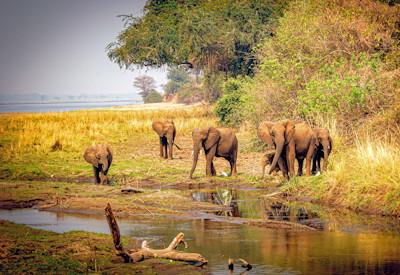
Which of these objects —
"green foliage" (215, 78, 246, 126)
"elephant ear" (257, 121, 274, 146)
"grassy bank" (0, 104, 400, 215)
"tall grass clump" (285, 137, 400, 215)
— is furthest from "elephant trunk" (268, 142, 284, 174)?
"green foliage" (215, 78, 246, 126)

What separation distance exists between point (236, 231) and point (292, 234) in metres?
1.04

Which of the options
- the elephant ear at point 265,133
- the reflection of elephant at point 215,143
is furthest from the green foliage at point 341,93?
the elephant ear at point 265,133

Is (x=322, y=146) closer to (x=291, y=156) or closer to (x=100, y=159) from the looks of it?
(x=291, y=156)

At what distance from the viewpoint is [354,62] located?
2777 cm

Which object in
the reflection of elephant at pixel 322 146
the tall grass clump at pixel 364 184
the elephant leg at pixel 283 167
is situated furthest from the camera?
the elephant leg at pixel 283 167

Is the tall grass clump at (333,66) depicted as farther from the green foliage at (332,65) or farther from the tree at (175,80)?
the tree at (175,80)

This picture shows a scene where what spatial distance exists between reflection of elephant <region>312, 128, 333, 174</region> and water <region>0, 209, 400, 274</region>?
6043 mm

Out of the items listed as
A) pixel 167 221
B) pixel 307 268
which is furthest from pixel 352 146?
pixel 307 268

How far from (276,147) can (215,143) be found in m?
2.81

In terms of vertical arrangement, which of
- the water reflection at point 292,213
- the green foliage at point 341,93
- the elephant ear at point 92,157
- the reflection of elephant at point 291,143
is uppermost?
the green foliage at point 341,93

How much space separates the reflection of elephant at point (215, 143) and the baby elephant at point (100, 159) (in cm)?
252

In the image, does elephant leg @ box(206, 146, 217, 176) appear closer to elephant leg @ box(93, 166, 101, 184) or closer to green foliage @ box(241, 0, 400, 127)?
elephant leg @ box(93, 166, 101, 184)

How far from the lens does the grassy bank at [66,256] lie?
1216cm

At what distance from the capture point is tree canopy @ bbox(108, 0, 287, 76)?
51.2 m
